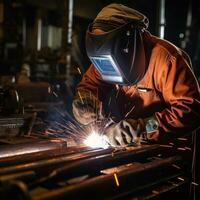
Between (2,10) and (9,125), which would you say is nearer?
(9,125)

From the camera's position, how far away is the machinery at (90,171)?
1.84 meters

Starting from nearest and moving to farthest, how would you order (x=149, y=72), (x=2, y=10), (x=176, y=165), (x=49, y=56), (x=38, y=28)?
(x=176, y=165)
(x=149, y=72)
(x=49, y=56)
(x=2, y=10)
(x=38, y=28)

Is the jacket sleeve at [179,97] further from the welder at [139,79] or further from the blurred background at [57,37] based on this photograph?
the blurred background at [57,37]

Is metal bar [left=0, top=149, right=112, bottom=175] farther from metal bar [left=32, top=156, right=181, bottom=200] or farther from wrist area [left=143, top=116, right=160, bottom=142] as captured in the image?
wrist area [left=143, top=116, right=160, bottom=142]

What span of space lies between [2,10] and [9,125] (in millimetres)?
7544

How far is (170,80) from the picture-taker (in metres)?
2.84

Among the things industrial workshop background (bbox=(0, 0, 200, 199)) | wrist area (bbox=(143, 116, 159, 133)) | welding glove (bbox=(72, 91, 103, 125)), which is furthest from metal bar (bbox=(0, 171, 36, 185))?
welding glove (bbox=(72, 91, 103, 125))

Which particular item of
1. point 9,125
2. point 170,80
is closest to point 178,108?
point 170,80

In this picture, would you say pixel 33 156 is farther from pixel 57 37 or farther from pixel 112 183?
pixel 57 37

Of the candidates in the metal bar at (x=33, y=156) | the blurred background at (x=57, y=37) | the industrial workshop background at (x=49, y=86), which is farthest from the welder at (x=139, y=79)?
the blurred background at (x=57, y=37)

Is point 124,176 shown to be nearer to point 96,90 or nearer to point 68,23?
point 96,90

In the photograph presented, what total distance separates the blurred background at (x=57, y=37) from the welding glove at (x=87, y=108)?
2.26m

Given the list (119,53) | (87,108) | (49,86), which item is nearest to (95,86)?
(87,108)

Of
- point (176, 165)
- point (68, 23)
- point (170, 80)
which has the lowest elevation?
point (176, 165)
